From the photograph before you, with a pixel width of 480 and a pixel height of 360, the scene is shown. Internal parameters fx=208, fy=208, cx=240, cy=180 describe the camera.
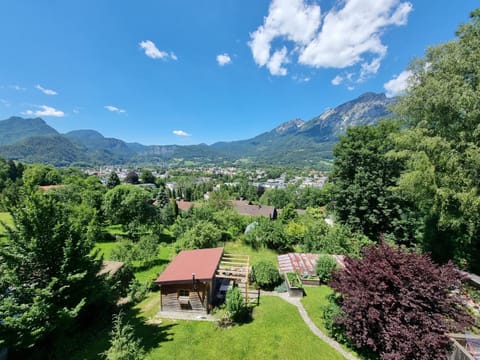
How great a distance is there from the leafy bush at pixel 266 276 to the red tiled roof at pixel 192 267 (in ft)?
9.66

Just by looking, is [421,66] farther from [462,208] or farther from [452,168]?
[462,208]

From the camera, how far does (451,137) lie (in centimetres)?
1180

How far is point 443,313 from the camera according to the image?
6.75 metres

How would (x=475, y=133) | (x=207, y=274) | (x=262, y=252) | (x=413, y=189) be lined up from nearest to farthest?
(x=475, y=133)
(x=207, y=274)
(x=413, y=189)
(x=262, y=252)

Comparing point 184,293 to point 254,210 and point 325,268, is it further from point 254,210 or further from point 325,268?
point 254,210

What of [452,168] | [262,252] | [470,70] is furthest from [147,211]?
[470,70]

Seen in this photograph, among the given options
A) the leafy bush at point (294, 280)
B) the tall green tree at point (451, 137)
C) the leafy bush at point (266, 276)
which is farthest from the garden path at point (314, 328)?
the tall green tree at point (451, 137)

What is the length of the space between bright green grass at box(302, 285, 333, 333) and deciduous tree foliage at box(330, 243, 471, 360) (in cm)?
251

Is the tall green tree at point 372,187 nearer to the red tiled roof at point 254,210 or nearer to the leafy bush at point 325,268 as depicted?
the leafy bush at point 325,268

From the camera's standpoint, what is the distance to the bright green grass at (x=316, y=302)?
10086 millimetres

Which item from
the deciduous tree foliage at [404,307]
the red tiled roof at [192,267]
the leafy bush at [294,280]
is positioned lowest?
the leafy bush at [294,280]

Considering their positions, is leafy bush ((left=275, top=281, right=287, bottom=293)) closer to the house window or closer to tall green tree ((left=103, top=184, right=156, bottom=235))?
the house window

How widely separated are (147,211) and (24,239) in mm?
20319

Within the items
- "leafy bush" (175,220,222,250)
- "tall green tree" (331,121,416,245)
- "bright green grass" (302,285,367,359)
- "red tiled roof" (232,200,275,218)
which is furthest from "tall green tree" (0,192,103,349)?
"red tiled roof" (232,200,275,218)
